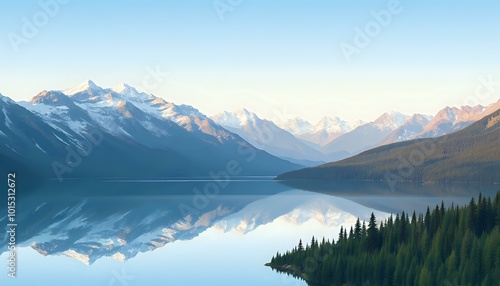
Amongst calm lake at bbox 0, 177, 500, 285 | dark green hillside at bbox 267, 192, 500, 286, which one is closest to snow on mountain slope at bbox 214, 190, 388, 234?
calm lake at bbox 0, 177, 500, 285

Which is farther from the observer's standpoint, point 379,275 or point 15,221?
point 15,221

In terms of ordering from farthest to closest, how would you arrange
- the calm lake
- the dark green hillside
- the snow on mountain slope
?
the snow on mountain slope → the calm lake → the dark green hillside

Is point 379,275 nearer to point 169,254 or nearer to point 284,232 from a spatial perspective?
point 169,254

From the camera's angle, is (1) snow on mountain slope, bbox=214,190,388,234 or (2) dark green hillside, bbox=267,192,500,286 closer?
(2) dark green hillside, bbox=267,192,500,286

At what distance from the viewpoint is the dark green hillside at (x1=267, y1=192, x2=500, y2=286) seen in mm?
57688

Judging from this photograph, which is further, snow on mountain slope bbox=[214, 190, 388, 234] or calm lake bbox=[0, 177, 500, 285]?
snow on mountain slope bbox=[214, 190, 388, 234]

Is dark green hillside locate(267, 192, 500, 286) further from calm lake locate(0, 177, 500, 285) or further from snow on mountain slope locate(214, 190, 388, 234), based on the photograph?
snow on mountain slope locate(214, 190, 388, 234)

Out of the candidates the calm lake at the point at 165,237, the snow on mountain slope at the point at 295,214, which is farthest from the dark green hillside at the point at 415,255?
the snow on mountain slope at the point at 295,214

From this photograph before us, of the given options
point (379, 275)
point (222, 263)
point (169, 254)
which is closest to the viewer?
point (379, 275)

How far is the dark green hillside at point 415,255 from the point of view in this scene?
57688mm

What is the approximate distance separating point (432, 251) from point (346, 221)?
6370cm

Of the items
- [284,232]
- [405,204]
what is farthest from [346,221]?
[405,204]

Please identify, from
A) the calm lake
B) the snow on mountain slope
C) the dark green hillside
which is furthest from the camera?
the snow on mountain slope

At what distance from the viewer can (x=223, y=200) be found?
197000 mm
